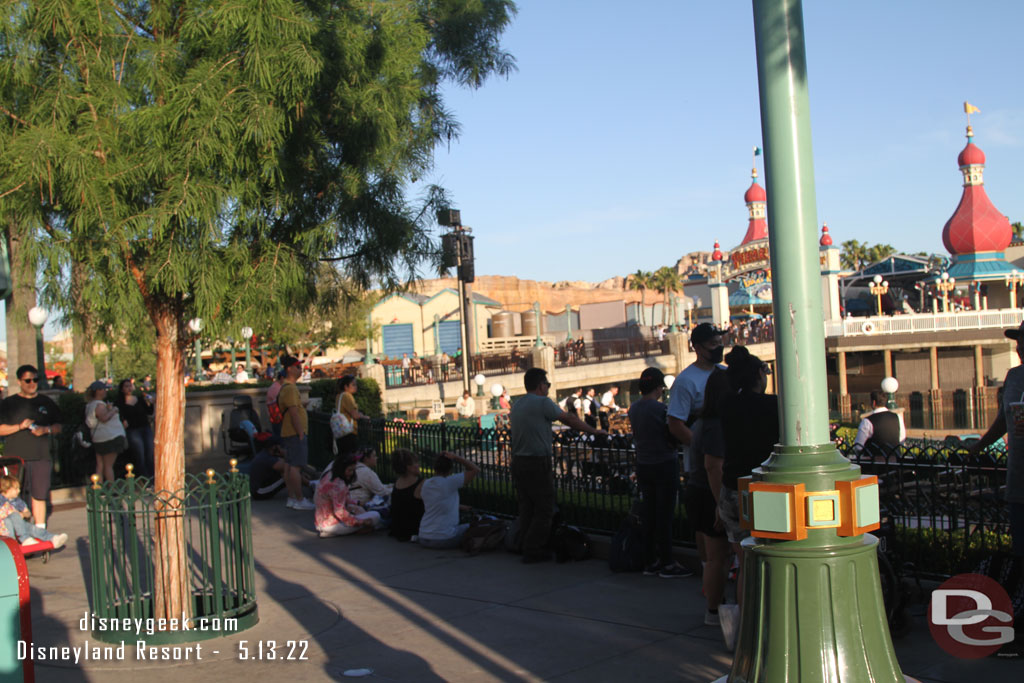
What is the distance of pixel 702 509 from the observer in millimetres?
5883

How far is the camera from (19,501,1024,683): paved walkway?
523 centimetres

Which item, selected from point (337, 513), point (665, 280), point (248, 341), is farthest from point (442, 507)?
point (665, 280)

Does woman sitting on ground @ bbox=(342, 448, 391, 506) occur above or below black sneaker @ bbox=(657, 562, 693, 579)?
above

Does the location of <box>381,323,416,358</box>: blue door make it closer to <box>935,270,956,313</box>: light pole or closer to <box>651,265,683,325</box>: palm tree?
<box>935,270,956,313</box>: light pole

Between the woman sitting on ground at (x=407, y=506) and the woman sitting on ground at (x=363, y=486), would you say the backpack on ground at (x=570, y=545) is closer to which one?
the woman sitting on ground at (x=407, y=506)

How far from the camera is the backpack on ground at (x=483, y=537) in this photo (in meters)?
8.48

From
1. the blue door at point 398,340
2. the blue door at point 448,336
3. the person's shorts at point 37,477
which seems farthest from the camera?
the blue door at point 448,336

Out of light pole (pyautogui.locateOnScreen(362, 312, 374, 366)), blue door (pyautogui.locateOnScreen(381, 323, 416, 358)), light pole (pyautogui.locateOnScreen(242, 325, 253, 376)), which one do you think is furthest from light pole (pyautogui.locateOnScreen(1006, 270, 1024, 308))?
light pole (pyautogui.locateOnScreen(242, 325, 253, 376))

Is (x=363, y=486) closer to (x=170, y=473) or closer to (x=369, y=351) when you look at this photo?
(x=170, y=473)

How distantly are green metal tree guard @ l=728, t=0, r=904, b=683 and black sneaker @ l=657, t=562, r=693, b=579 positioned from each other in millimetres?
4106

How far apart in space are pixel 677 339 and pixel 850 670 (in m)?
40.3

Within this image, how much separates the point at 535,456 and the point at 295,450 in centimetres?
432

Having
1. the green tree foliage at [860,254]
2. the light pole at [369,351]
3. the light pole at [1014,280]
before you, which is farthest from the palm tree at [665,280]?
the light pole at [369,351]

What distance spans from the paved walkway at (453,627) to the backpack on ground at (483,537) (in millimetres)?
127
